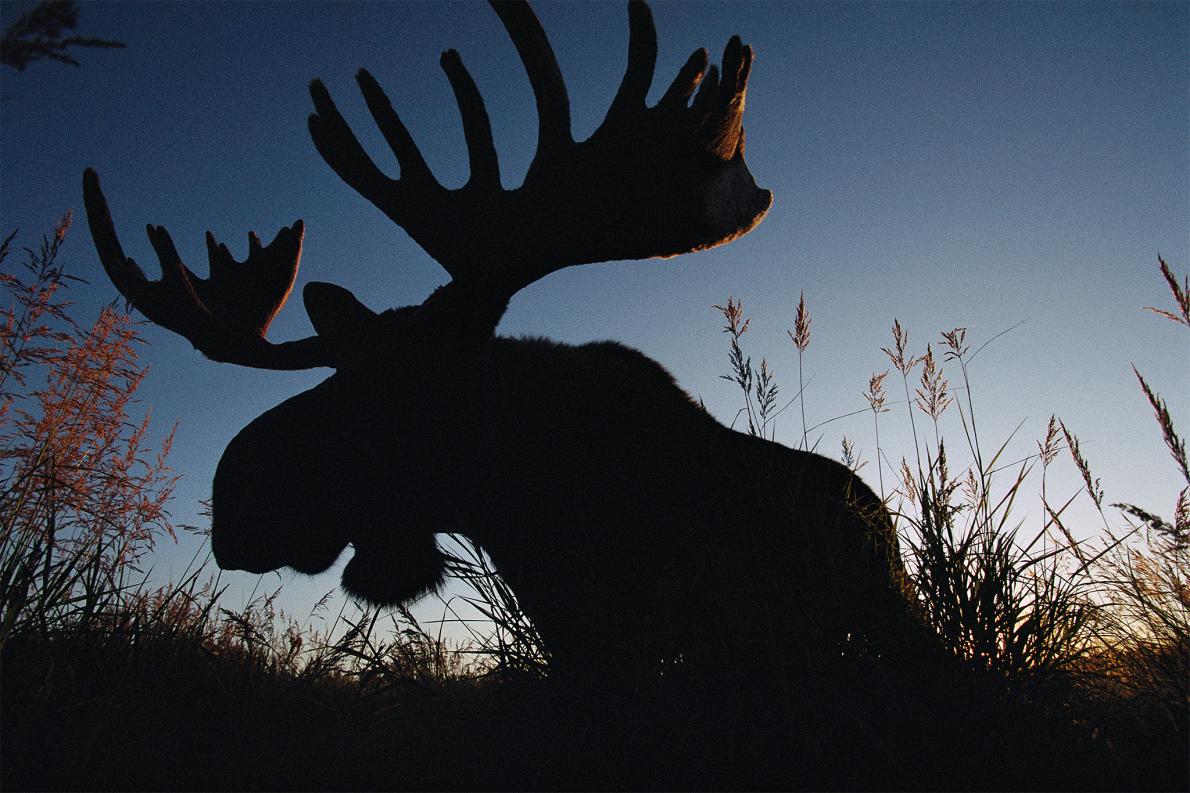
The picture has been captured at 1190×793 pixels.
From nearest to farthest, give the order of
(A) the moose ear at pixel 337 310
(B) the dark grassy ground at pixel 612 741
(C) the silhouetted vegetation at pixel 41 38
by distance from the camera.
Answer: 1. (C) the silhouetted vegetation at pixel 41 38
2. (B) the dark grassy ground at pixel 612 741
3. (A) the moose ear at pixel 337 310

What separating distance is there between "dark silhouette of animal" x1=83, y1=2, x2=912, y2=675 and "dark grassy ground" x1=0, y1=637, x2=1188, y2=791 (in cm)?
19

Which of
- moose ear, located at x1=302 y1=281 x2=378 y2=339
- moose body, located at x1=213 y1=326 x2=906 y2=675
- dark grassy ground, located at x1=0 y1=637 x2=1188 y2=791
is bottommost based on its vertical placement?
dark grassy ground, located at x1=0 y1=637 x2=1188 y2=791

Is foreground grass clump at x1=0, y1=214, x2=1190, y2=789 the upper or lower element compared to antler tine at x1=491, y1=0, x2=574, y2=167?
lower

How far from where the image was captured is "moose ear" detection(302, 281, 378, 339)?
8.38 ft

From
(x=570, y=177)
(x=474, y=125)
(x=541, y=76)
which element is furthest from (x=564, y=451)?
(x=541, y=76)

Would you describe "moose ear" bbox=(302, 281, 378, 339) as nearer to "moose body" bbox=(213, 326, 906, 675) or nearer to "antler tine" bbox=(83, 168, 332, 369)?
"moose body" bbox=(213, 326, 906, 675)

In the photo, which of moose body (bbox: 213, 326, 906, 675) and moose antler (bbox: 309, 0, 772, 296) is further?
moose antler (bbox: 309, 0, 772, 296)

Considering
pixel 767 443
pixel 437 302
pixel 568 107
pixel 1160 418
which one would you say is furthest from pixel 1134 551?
pixel 437 302

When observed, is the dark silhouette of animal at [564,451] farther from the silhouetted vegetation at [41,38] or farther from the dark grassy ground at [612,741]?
the silhouetted vegetation at [41,38]

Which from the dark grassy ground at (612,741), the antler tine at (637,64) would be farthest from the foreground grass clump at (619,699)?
the antler tine at (637,64)

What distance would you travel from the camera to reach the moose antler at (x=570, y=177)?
208 cm

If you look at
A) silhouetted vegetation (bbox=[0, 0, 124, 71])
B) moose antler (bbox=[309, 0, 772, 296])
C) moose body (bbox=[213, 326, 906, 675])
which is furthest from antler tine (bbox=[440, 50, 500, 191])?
silhouetted vegetation (bbox=[0, 0, 124, 71])

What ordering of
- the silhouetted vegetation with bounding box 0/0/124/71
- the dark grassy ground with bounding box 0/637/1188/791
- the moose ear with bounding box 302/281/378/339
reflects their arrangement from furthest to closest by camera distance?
the moose ear with bounding box 302/281/378/339
the dark grassy ground with bounding box 0/637/1188/791
the silhouetted vegetation with bounding box 0/0/124/71

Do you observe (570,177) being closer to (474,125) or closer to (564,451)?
(474,125)
